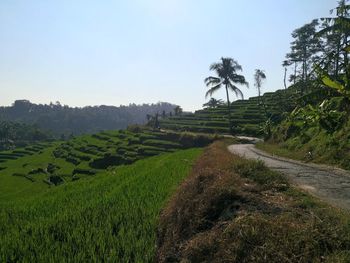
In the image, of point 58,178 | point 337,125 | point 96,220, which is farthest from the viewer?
point 58,178

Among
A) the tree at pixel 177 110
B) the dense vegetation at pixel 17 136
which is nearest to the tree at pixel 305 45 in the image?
the tree at pixel 177 110

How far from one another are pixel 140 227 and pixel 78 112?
198308mm

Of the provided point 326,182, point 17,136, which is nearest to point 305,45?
point 326,182

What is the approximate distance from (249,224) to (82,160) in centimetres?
3503

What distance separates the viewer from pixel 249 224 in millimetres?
5223

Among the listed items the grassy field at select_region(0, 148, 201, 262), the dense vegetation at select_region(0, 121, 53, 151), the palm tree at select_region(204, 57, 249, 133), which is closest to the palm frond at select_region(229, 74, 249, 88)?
the palm tree at select_region(204, 57, 249, 133)

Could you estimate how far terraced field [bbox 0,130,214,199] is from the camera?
30.1 meters

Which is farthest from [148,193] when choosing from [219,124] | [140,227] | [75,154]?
[219,124]

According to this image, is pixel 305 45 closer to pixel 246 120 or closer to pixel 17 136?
pixel 246 120

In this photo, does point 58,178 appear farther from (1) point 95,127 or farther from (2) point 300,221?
(1) point 95,127

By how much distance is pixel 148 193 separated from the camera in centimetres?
1172

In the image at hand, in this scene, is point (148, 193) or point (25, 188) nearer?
point (148, 193)

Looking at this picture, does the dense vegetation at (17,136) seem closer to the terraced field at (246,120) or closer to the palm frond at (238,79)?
the terraced field at (246,120)

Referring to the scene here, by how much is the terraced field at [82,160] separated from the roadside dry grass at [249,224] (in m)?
20.2
